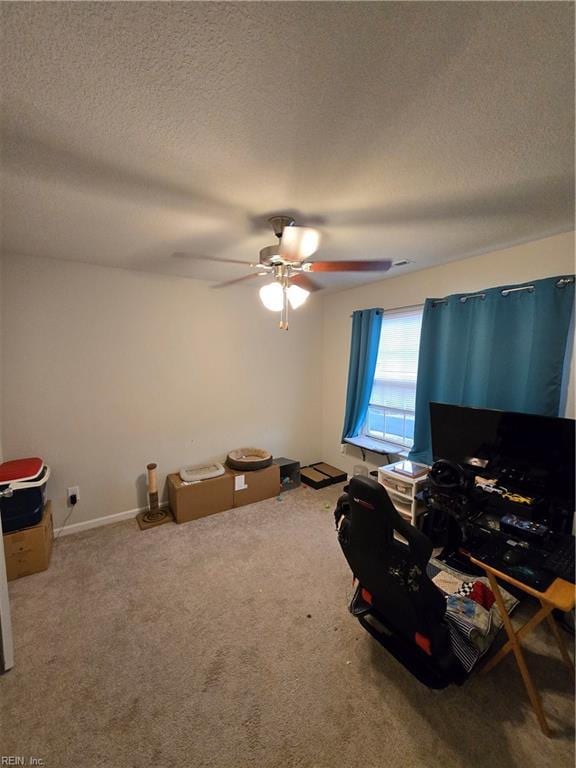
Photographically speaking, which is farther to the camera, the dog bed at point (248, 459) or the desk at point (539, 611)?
the dog bed at point (248, 459)

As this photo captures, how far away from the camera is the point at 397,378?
334cm

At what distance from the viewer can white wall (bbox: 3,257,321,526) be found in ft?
8.16

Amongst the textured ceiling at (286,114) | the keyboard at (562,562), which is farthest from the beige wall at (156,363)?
the keyboard at (562,562)

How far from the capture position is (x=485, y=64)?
84cm

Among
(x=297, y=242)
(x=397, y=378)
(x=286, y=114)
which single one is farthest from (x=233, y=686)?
(x=397, y=378)

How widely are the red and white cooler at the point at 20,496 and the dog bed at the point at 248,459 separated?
1638 mm

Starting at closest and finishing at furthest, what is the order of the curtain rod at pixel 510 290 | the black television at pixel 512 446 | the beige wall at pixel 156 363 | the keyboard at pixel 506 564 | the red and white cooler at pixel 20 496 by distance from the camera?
the keyboard at pixel 506 564
the black television at pixel 512 446
the curtain rod at pixel 510 290
the red and white cooler at pixel 20 496
the beige wall at pixel 156 363

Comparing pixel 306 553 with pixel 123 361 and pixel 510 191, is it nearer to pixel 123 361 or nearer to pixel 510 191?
pixel 123 361

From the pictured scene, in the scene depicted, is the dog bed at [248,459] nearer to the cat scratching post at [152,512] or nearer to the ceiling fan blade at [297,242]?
the cat scratching post at [152,512]

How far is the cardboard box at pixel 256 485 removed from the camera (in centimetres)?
319

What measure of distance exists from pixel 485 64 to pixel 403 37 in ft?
0.89

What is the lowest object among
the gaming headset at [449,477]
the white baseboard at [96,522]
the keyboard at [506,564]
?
the white baseboard at [96,522]

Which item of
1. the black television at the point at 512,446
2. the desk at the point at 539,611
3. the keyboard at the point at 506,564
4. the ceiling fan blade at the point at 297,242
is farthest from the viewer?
the black television at the point at 512,446

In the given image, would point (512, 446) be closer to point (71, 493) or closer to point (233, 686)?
point (233, 686)
